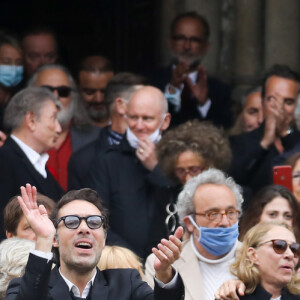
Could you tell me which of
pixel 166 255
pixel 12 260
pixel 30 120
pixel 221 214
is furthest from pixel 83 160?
pixel 166 255

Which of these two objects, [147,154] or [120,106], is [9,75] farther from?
[147,154]

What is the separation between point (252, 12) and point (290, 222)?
14.4 ft

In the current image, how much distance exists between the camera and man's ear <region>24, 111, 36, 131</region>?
30.5 feet

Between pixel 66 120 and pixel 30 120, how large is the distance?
2.71 feet

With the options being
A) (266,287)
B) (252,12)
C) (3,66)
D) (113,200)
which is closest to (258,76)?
(252,12)

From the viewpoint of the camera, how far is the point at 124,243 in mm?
8703

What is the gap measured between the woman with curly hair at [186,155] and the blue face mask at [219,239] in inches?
32.2

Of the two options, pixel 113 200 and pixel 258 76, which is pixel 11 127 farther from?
pixel 258 76

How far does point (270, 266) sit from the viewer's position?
7.40m

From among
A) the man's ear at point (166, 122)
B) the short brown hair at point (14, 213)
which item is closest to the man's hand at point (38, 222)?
the short brown hair at point (14, 213)

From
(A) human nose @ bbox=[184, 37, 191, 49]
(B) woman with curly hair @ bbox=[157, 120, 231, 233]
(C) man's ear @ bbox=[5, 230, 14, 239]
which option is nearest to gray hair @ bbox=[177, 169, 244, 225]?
(B) woman with curly hair @ bbox=[157, 120, 231, 233]

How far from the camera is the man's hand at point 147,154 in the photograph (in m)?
9.29

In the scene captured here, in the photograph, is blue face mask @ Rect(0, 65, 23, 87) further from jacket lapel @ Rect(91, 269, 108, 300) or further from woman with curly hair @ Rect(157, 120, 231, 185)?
jacket lapel @ Rect(91, 269, 108, 300)

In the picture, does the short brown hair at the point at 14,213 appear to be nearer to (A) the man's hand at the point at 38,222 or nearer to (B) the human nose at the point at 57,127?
(A) the man's hand at the point at 38,222
